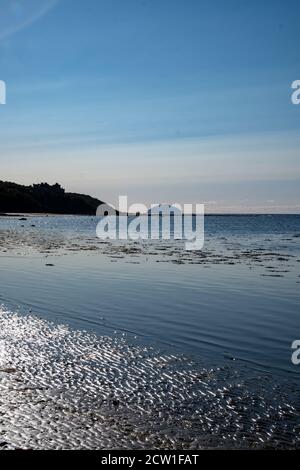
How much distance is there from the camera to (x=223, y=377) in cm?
1240

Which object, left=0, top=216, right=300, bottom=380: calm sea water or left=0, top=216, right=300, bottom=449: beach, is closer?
left=0, top=216, right=300, bottom=449: beach

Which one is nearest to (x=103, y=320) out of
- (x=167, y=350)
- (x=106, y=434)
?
(x=167, y=350)

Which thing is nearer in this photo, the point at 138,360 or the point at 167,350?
the point at 138,360

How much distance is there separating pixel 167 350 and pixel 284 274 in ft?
70.1

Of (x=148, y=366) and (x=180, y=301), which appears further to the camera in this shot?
(x=180, y=301)

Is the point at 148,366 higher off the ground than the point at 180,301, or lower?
lower

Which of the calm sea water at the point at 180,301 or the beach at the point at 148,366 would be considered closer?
the beach at the point at 148,366

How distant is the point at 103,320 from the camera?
744 inches

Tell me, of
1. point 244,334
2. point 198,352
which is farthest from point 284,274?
point 198,352

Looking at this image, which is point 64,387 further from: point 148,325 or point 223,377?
point 148,325

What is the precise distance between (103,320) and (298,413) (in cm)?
1011
